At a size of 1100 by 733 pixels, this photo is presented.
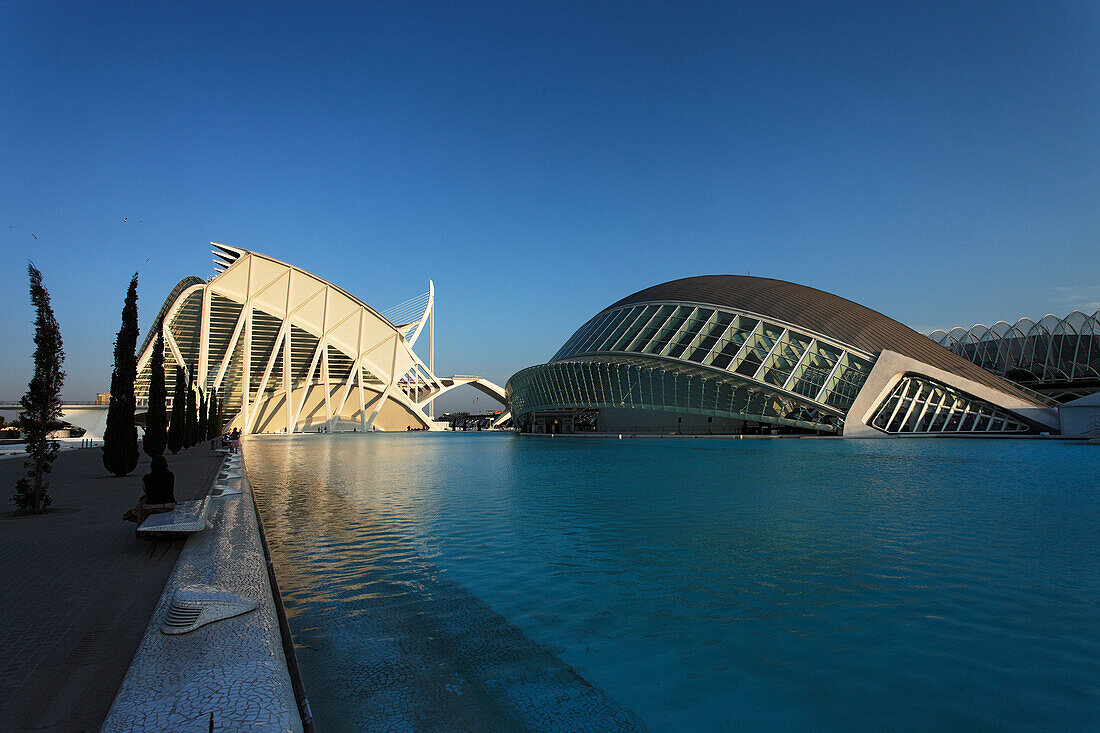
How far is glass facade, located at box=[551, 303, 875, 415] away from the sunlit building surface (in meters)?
43.4

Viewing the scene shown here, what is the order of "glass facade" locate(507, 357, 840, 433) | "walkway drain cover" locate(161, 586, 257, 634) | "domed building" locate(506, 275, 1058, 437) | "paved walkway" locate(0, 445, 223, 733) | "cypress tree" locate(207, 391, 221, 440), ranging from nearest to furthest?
"paved walkway" locate(0, 445, 223, 733), "walkway drain cover" locate(161, 586, 257, 634), "domed building" locate(506, 275, 1058, 437), "glass facade" locate(507, 357, 840, 433), "cypress tree" locate(207, 391, 221, 440)

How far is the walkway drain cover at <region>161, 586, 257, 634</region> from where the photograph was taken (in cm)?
404

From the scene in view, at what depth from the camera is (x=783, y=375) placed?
124ft

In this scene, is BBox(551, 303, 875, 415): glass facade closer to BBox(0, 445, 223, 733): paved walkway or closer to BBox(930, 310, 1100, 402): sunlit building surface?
BBox(0, 445, 223, 733): paved walkway

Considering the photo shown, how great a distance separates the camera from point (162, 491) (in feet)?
28.9

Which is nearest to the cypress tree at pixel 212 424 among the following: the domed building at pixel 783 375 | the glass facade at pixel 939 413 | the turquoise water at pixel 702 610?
the domed building at pixel 783 375

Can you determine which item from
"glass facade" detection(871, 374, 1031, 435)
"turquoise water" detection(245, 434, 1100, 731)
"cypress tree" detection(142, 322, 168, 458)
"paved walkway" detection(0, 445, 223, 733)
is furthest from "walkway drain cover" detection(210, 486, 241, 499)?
"glass facade" detection(871, 374, 1031, 435)

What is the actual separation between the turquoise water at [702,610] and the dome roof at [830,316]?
29225mm

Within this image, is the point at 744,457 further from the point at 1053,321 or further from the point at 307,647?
the point at 1053,321

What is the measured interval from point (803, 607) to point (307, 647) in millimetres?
4382

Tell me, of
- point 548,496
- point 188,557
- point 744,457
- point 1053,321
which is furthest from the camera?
point 1053,321

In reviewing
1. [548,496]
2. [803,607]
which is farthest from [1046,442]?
[803,607]

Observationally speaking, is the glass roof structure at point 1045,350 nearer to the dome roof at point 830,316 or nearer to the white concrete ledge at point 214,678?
the dome roof at point 830,316

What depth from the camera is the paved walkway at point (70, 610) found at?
331cm
